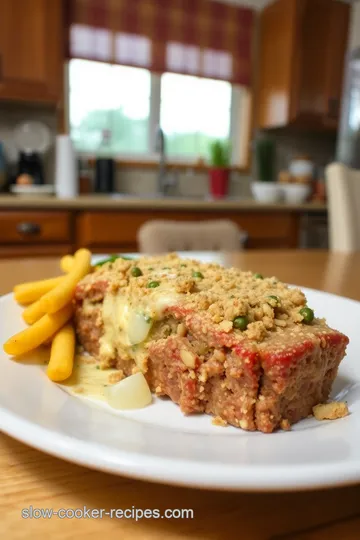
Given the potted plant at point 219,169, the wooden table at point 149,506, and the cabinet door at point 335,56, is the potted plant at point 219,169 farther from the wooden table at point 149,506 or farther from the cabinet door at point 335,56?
the wooden table at point 149,506

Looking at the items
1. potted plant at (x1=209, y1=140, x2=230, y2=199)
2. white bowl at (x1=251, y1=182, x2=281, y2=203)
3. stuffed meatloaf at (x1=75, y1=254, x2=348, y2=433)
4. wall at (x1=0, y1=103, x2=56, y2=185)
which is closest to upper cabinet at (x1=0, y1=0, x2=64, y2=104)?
wall at (x1=0, y1=103, x2=56, y2=185)

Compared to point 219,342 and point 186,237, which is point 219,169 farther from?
point 219,342

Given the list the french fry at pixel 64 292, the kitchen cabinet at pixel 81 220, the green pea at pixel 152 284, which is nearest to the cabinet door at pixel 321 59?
the kitchen cabinet at pixel 81 220

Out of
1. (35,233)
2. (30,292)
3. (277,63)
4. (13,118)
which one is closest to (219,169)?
(277,63)

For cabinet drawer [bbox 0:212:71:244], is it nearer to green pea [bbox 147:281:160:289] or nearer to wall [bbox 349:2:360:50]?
green pea [bbox 147:281:160:289]

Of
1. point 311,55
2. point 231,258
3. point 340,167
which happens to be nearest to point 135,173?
point 311,55

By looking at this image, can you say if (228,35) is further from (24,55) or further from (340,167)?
(340,167)
